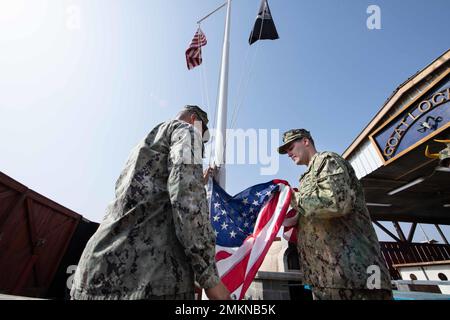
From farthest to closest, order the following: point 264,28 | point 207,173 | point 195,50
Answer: point 264,28 → point 195,50 → point 207,173

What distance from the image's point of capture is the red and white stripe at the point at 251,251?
2.48 meters

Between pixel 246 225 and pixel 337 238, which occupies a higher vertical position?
pixel 246 225

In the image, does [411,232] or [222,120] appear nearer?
[222,120]

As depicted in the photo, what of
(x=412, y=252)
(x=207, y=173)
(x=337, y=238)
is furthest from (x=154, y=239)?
(x=412, y=252)

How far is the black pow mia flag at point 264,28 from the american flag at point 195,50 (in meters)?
1.82

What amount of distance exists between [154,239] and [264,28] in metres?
7.95

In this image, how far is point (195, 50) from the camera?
6.75m

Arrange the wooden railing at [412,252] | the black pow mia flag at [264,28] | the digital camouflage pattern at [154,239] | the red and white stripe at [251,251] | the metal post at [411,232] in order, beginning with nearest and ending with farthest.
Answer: the digital camouflage pattern at [154,239] < the red and white stripe at [251,251] < the black pow mia flag at [264,28] < the wooden railing at [412,252] < the metal post at [411,232]

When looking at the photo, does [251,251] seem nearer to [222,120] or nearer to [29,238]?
[222,120]

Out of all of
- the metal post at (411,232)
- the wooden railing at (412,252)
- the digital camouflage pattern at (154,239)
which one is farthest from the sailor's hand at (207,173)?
the metal post at (411,232)

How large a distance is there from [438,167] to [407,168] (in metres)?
0.82

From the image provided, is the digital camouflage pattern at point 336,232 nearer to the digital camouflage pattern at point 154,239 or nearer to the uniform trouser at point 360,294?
the uniform trouser at point 360,294
